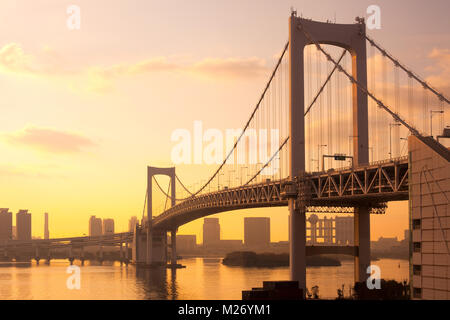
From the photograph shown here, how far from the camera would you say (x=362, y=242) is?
5941cm

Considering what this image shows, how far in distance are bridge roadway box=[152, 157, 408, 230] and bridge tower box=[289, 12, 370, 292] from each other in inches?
41.6

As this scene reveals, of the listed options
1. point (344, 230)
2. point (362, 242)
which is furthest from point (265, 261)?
point (362, 242)

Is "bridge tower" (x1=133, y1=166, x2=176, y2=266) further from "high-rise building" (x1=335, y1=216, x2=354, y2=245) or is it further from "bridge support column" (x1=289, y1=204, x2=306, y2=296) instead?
"bridge support column" (x1=289, y1=204, x2=306, y2=296)

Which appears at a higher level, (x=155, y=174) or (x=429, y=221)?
(x=155, y=174)

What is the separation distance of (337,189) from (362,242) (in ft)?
30.2

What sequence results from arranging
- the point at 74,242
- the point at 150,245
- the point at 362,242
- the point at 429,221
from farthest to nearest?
the point at 74,242 < the point at 150,245 < the point at 362,242 < the point at 429,221

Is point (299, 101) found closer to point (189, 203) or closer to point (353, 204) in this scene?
point (353, 204)

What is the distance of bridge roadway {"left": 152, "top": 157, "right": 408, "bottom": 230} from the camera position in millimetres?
45312

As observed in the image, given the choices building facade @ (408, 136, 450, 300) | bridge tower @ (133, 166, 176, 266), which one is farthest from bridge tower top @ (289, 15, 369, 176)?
bridge tower @ (133, 166, 176, 266)

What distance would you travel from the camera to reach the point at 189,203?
10531cm

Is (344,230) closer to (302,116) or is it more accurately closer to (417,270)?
(302,116)

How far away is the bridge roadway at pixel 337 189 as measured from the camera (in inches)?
1784

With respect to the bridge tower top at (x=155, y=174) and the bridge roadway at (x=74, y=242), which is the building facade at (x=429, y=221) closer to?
the bridge tower top at (x=155, y=174)
